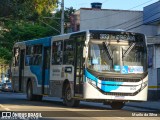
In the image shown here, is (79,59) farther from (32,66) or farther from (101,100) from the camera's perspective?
(32,66)

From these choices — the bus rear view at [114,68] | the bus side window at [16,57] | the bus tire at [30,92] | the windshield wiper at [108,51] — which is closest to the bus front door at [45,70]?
the bus tire at [30,92]

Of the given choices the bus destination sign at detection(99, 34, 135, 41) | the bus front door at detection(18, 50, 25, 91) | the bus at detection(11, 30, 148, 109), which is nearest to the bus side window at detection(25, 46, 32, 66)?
the bus front door at detection(18, 50, 25, 91)

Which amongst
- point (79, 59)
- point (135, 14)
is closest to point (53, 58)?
point (79, 59)

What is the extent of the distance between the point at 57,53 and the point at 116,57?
4.01m

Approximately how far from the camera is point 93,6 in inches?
2549

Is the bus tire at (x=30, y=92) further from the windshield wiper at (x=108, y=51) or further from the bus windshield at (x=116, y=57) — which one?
the windshield wiper at (x=108, y=51)

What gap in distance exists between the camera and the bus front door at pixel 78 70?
2114 cm

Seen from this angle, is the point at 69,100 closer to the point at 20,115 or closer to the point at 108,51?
the point at 108,51

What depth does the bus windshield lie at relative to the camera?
2078cm

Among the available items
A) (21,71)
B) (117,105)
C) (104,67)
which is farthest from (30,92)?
(104,67)

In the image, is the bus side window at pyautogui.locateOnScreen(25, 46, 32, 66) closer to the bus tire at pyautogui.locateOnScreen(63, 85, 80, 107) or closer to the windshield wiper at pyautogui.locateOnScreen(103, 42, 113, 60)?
the bus tire at pyautogui.locateOnScreen(63, 85, 80, 107)

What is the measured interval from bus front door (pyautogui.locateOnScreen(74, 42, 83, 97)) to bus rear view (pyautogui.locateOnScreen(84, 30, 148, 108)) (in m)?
0.49

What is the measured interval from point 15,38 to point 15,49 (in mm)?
31244

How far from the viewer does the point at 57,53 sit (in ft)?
78.7
